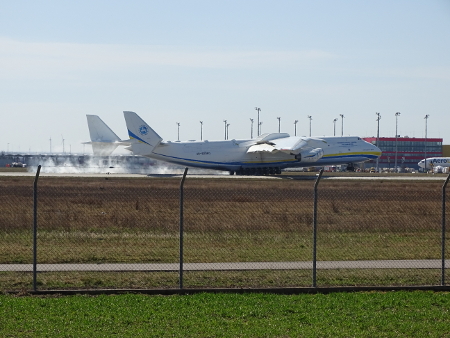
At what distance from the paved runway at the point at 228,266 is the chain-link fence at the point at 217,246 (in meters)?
0.02

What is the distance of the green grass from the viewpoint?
28.4 ft

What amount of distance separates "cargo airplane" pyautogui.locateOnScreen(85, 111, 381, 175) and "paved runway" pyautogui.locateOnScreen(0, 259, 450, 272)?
45.4 m

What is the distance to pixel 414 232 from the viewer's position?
19453 mm

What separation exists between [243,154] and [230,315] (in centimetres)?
5288

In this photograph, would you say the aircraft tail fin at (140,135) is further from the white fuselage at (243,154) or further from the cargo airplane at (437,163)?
the cargo airplane at (437,163)

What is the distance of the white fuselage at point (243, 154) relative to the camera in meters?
59.6

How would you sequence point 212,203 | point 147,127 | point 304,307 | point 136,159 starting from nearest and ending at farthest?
point 304,307, point 212,203, point 147,127, point 136,159

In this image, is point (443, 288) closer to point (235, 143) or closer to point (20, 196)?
point (20, 196)

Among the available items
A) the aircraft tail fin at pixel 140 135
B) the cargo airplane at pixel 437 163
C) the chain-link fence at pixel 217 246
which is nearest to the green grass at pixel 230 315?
the chain-link fence at pixel 217 246

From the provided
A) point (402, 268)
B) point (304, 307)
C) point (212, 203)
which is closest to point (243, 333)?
point (304, 307)

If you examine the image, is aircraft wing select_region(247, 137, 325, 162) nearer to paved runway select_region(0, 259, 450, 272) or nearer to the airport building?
paved runway select_region(0, 259, 450, 272)

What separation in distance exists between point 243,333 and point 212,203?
21585 millimetres

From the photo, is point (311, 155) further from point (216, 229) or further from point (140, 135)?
point (216, 229)

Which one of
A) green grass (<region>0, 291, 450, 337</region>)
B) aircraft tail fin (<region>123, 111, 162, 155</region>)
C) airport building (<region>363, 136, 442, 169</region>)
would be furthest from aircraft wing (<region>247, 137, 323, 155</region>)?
airport building (<region>363, 136, 442, 169</region>)
